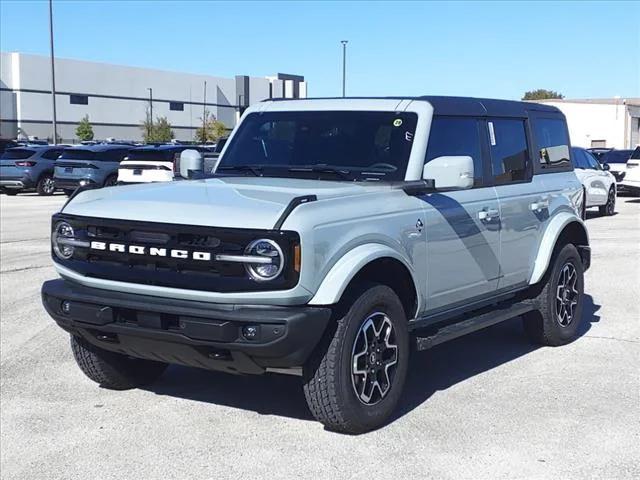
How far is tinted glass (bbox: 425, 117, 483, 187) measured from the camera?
234 inches

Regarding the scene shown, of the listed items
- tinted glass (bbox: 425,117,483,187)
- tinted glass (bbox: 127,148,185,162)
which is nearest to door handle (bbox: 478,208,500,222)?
tinted glass (bbox: 425,117,483,187)

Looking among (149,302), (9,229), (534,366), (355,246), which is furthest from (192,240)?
(9,229)

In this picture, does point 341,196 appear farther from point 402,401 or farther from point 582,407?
point 582,407

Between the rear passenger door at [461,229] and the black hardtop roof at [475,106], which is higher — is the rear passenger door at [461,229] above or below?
below

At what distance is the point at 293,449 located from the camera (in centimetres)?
475

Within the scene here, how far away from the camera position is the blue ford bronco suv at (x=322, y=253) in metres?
4.50

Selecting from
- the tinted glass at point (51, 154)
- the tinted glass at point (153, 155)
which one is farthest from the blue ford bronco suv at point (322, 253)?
the tinted glass at point (51, 154)

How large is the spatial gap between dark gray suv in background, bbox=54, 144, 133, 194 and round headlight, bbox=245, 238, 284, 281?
20.9 m

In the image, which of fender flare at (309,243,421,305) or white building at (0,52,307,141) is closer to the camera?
fender flare at (309,243,421,305)

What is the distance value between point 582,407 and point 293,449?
6.66ft

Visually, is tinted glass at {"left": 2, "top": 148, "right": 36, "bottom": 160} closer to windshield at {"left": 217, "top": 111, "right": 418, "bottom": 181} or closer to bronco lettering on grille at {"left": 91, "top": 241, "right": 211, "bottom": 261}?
windshield at {"left": 217, "top": 111, "right": 418, "bottom": 181}

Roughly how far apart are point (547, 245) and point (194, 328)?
3.58 meters

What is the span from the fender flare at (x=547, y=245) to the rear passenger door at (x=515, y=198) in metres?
0.06

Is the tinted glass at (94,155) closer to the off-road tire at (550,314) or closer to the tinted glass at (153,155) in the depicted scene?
the tinted glass at (153,155)
